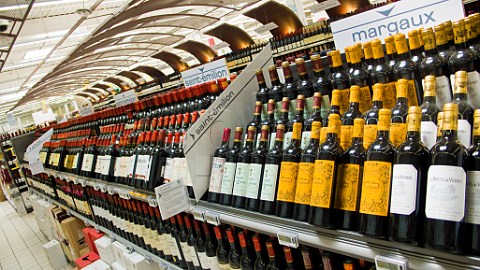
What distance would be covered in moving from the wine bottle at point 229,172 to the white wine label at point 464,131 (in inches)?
34.2

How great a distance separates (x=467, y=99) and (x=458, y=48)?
0.17m

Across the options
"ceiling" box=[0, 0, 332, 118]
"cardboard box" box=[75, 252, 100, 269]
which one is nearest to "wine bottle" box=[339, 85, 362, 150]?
"cardboard box" box=[75, 252, 100, 269]

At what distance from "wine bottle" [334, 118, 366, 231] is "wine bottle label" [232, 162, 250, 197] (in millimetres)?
450

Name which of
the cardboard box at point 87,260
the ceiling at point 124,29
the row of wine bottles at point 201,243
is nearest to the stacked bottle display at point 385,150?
the row of wine bottles at point 201,243

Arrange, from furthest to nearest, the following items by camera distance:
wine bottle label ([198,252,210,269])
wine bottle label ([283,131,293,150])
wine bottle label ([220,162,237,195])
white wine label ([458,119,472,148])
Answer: wine bottle label ([198,252,210,269])
wine bottle label ([220,162,237,195])
wine bottle label ([283,131,293,150])
white wine label ([458,119,472,148])

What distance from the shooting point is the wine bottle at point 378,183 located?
943 mm

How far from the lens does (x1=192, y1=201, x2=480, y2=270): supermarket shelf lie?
831mm

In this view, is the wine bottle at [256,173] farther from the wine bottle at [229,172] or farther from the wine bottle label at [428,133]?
the wine bottle label at [428,133]

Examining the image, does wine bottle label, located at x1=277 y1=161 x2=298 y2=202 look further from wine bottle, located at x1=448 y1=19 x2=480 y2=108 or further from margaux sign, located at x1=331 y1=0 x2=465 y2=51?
margaux sign, located at x1=331 y1=0 x2=465 y2=51

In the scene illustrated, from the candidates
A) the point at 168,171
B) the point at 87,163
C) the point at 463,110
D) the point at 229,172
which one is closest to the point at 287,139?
the point at 229,172

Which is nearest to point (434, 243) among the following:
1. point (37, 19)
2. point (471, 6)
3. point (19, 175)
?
point (471, 6)

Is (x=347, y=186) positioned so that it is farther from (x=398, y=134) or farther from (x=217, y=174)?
(x=217, y=174)

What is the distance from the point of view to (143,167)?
2182 mm

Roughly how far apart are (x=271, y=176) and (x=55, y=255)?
494cm
